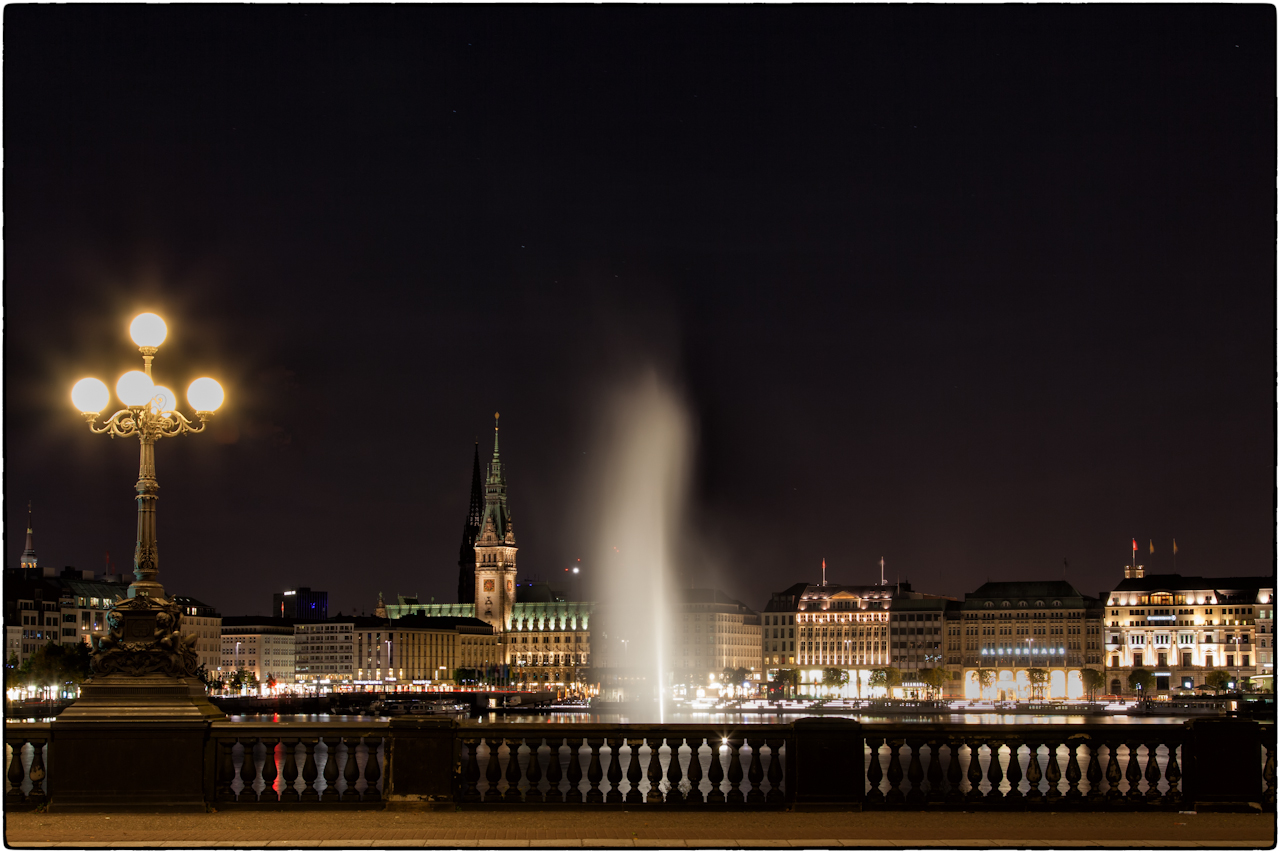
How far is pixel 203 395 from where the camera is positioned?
1608cm

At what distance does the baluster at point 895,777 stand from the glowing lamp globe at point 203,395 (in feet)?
24.8

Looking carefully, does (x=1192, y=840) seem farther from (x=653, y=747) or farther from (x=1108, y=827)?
(x=653, y=747)

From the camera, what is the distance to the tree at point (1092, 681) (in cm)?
17212

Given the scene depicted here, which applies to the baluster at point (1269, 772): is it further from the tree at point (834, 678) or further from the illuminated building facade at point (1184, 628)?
the tree at point (834, 678)

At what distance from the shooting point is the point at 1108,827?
13.0 metres

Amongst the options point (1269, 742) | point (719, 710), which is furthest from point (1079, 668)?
point (1269, 742)

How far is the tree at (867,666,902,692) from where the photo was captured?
181m

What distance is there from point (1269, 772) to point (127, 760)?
33.6 feet

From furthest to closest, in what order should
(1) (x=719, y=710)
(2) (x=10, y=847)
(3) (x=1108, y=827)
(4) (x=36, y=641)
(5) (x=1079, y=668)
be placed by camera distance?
(5) (x=1079, y=668)
(4) (x=36, y=641)
(1) (x=719, y=710)
(3) (x=1108, y=827)
(2) (x=10, y=847)

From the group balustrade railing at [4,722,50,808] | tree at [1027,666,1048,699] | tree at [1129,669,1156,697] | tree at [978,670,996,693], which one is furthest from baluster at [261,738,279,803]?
tree at [978,670,996,693]

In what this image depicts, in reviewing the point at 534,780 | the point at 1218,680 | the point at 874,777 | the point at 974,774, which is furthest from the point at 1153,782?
the point at 1218,680

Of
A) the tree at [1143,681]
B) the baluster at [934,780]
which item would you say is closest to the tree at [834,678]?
the tree at [1143,681]

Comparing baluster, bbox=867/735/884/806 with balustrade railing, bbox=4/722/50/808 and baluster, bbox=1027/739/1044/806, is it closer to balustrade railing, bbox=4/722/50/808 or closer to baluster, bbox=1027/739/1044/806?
baluster, bbox=1027/739/1044/806

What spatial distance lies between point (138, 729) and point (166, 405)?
352 centimetres
